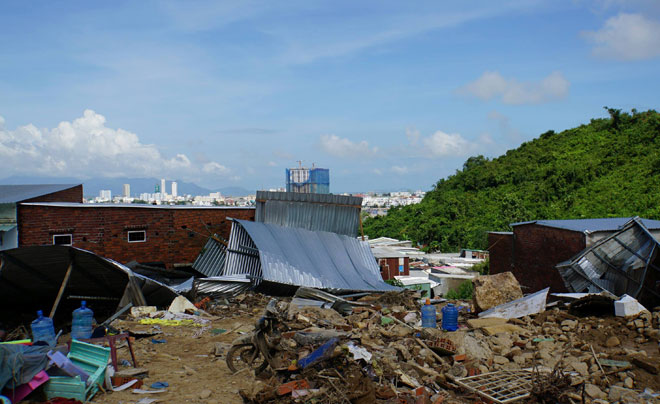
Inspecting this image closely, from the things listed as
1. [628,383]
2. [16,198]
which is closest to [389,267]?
[16,198]

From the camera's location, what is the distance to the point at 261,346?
7.11 m

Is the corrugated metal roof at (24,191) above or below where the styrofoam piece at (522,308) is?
above

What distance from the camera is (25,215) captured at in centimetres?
1691

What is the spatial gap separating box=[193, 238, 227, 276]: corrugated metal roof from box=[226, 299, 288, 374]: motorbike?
388 inches

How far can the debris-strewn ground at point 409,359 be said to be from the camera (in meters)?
6.54

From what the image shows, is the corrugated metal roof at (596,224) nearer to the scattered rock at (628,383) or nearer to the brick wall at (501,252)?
the brick wall at (501,252)

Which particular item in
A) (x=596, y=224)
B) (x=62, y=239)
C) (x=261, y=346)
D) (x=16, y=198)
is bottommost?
(x=261, y=346)

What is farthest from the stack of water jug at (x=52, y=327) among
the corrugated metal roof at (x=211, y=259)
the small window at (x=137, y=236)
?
the small window at (x=137, y=236)

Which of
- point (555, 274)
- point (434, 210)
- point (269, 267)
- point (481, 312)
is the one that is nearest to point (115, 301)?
point (269, 267)

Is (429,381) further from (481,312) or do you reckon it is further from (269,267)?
(269,267)

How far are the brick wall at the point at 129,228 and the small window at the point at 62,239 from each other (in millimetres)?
121

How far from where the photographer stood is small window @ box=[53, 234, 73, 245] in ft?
57.2

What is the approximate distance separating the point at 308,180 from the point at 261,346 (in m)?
17.0

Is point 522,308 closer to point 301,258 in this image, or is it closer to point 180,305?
point 301,258
